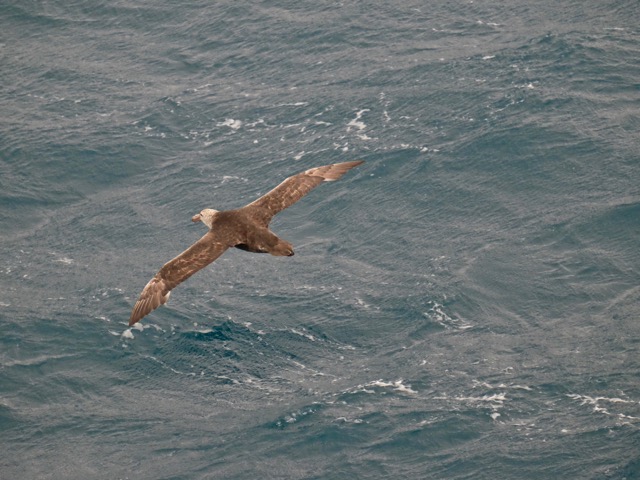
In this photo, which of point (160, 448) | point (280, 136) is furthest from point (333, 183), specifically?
point (160, 448)

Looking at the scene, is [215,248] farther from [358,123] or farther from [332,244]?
[358,123]

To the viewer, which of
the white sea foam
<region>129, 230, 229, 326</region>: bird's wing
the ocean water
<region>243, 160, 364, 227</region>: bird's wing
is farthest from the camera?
the white sea foam

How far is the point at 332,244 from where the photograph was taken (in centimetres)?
8412

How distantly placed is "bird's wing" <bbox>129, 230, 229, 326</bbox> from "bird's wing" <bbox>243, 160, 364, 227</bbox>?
2.75m

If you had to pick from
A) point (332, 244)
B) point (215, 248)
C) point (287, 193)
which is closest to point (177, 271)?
point (215, 248)

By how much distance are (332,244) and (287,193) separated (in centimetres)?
1914

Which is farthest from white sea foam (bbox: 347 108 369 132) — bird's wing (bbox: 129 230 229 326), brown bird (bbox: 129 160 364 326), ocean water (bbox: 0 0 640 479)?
bird's wing (bbox: 129 230 229 326)

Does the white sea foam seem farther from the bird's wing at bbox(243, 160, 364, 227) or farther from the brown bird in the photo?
the brown bird

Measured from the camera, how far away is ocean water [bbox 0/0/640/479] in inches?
2953

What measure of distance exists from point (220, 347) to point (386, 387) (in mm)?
10652

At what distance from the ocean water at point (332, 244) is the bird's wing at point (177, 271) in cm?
1554

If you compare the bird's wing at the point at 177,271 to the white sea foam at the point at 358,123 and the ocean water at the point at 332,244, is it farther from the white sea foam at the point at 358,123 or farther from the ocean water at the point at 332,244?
the white sea foam at the point at 358,123

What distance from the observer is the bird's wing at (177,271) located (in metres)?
61.4

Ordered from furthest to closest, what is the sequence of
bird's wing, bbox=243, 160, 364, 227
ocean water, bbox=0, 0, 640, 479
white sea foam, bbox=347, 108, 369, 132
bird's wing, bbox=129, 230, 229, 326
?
1. white sea foam, bbox=347, 108, 369, 132
2. ocean water, bbox=0, 0, 640, 479
3. bird's wing, bbox=243, 160, 364, 227
4. bird's wing, bbox=129, 230, 229, 326
